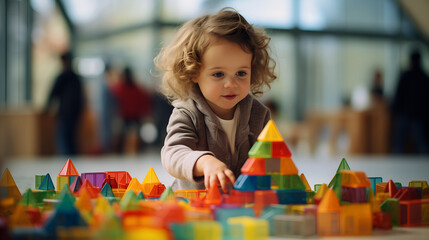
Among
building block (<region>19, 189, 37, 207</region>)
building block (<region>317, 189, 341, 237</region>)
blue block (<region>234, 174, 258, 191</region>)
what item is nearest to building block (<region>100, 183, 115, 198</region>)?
building block (<region>19, 189, 37, 207</region>)

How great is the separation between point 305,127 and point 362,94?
169cm

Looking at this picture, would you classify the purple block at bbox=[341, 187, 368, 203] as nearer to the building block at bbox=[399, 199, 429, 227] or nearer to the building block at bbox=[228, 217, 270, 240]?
the building block at bbox=[399, 199, 429, 227]

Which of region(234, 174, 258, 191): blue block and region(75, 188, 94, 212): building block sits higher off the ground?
region(234, 174, 258, 191): blue block

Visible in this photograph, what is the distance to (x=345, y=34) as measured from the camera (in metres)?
11.1

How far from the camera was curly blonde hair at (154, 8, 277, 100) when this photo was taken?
193 cm

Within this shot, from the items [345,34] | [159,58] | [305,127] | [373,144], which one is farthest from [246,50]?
[345,34]

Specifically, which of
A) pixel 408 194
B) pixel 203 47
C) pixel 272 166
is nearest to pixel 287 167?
pixel 272 166

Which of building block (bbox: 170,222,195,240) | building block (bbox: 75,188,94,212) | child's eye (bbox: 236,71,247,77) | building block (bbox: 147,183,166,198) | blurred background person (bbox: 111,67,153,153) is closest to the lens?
building block (bbox: 170,222,195,240)

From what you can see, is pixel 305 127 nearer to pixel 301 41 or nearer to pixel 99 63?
pixel 301 41

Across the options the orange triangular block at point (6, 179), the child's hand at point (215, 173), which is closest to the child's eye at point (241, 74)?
the child's hand at point (215, 173)

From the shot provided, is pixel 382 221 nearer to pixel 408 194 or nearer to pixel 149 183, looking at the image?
pixel 408 194

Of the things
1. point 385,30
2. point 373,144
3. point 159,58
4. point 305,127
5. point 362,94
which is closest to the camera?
point 159,58

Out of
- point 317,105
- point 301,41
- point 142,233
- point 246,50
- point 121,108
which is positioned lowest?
point 142,233

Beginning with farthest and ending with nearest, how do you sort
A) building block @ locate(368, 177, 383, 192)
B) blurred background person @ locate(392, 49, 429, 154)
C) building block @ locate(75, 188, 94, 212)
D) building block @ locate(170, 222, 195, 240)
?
blurred background person @ locate(392, 49, 429, 154) < building block @ locate(368, 177, 383, 192) < building block @ locate(75, 188, 94, 212) < building block @ locate(170, 222, 195, 240)
